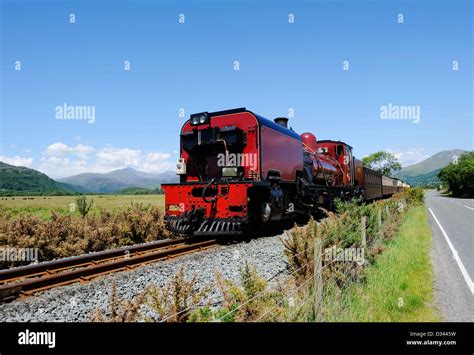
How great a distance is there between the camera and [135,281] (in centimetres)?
578

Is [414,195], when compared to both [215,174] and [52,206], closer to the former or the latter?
Answer: [215,174]

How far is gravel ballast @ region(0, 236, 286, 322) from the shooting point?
4457mm

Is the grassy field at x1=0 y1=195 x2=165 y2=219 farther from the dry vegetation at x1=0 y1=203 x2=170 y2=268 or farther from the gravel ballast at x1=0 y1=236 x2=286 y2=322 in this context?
the gravel ballast at x1=0 y1=236 x2=286 y2=322

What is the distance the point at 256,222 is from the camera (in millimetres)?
10156

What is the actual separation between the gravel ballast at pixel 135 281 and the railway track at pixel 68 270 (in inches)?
10.8

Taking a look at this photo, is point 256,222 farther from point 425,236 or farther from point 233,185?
point 425,236

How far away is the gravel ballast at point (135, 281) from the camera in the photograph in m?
4.46

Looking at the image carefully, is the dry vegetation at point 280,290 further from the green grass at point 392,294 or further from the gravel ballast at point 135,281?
the gravel ballast at point 135,281

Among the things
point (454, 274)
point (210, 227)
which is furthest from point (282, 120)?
point (454, 274)

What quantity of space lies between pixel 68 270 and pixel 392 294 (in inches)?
249

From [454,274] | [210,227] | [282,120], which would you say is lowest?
[454,274]

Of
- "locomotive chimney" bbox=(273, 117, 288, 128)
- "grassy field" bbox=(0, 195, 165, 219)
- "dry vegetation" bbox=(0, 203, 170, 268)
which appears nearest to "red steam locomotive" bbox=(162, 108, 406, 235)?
"locomotive chimney" bbox=(273, 117, 288, 128)
